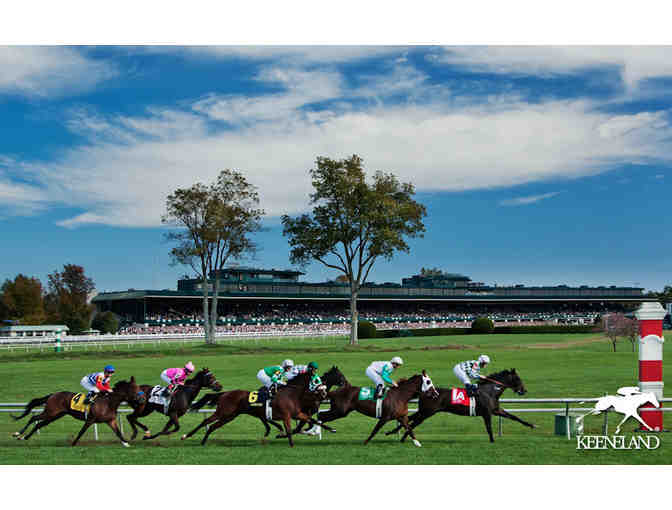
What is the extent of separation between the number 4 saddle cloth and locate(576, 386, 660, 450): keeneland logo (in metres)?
1.67

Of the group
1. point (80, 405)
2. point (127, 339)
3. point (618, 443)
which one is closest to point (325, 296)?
point (127, 339)

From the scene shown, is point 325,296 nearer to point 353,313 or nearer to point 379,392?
point 353,313

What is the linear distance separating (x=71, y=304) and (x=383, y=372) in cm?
3003

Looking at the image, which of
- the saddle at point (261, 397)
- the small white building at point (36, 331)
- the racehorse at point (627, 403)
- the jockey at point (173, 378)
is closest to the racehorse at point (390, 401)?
the saddle at point (261, 397)

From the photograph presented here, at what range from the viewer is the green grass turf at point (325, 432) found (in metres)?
9.38

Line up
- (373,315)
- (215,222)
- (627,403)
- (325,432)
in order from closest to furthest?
(627,403), (325,432), (215,222), (373,315)

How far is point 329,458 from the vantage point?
363 inches

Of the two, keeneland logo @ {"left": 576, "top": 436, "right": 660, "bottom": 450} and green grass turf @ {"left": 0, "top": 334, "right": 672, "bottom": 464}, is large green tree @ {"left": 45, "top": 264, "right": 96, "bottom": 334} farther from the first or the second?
keeneland logo @ {"left": 576, "top": 436, "right": 660, "bottom": 450}

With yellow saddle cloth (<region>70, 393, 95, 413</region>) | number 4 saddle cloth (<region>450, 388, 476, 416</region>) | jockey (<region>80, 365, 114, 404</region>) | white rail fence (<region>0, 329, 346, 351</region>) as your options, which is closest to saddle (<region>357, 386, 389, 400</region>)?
number 4 saddle cloth (<region>450, 388, 476, 416</region>)

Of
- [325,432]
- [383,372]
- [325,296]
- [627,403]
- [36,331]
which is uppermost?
[325,296]

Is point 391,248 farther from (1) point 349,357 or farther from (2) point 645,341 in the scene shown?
(2) point 645,341

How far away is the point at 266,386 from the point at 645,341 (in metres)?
6.06

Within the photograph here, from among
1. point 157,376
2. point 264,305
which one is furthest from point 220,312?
point 157,376

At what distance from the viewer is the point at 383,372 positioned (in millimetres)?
9602
